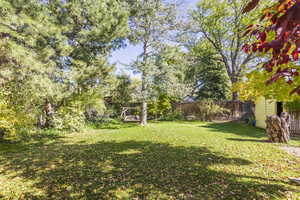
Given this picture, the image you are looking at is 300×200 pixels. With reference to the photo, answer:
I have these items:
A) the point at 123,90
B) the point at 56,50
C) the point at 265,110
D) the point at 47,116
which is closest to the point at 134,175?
the point at 56,50

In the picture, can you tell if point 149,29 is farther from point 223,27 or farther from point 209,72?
point 209,72

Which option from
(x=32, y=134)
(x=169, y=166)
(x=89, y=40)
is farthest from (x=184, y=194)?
(x=89, y=40)

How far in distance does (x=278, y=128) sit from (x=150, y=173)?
222 inches

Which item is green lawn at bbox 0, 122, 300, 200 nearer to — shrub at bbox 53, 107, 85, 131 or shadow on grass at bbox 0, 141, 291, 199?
shadow on grass at bbox 0, 141, 291, 199

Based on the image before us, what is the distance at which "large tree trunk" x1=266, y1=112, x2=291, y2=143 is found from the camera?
6238mm

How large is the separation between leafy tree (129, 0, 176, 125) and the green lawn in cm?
654

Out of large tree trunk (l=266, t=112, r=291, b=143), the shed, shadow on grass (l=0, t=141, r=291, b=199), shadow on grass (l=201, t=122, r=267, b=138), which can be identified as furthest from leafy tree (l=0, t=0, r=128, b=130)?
the shed

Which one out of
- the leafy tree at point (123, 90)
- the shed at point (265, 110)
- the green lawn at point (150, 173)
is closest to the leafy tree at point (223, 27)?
the shed at point (265, 110)

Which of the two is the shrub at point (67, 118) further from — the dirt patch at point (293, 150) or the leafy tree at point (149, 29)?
the dirt patch at point (293, 150)

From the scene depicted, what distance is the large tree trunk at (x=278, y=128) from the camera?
6.24m

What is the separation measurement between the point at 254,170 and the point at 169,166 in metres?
1.89

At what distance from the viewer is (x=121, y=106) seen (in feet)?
49.5

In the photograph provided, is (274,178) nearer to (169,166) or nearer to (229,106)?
(169,166)

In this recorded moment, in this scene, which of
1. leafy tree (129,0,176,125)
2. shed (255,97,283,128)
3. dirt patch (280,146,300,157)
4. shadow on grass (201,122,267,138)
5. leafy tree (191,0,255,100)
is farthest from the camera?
leafy tree (191,0,255,100)
